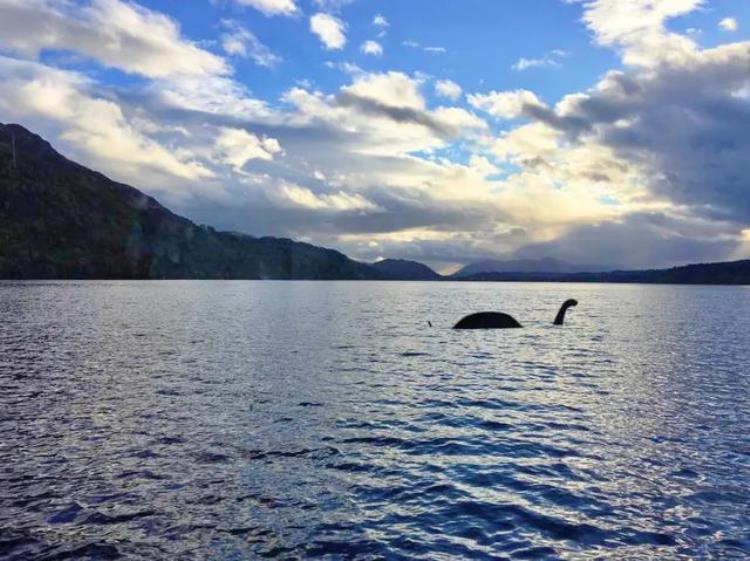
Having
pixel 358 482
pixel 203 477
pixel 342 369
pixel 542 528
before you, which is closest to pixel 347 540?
pixel 358 482

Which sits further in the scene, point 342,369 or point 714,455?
point 342,369

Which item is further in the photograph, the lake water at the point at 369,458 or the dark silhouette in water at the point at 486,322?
the dark silhouette in water at the point at 486,322

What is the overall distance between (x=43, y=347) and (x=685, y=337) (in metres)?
59.8

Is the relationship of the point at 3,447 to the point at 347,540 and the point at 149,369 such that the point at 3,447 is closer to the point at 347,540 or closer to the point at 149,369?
the point at 347,540

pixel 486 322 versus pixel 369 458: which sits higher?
pixel 486 322

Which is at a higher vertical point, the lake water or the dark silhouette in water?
the dark silhouette in water

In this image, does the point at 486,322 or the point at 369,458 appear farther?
the point at 486,322

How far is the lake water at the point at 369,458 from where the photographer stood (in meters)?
12.1

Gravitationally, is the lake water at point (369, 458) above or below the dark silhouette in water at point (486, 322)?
below

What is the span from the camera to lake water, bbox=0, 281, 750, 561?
12.1 meters

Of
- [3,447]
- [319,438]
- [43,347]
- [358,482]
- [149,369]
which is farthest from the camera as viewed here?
[43,347]

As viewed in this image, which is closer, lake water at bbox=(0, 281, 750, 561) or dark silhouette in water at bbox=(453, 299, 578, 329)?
A: lake water at bbox=(0, 281, 750, 561)

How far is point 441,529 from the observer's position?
502 inches

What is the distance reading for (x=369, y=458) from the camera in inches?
698
